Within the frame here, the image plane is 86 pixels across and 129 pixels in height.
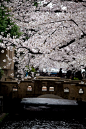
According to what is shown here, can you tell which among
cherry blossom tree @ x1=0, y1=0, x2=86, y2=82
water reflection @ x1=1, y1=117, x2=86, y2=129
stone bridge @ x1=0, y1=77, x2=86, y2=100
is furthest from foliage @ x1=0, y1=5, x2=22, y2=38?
water reflection @ x1=1, y1=117, x2=86, y2=129

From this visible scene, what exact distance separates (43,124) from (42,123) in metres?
0.43

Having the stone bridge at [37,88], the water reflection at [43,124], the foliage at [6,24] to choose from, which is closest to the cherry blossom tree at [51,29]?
the foliage at [6,24]

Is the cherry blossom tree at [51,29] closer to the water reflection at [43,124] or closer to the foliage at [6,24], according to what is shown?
the foliage at [6,24]

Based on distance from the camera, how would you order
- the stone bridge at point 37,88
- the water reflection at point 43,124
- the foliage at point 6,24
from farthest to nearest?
the stone bridge at point 37,88, the foliage at point 6,24, the water reflection at point 43,124

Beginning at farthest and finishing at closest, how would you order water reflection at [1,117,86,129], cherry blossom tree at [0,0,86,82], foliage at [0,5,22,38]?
foliage at [0,5,22,38] < water reflection at [1,117,86,129] < cherry blossom tree at [0,0,86,82]

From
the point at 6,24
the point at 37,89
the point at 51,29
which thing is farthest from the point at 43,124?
the point at 6,24

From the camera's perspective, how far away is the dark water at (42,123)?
15.2 metres

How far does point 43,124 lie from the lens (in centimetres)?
1597

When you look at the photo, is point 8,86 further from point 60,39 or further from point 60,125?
point 60,39

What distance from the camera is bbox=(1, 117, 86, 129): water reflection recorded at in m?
15.1

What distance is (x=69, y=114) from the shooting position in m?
20.1

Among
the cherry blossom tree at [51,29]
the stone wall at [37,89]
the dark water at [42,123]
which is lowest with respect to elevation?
the dark water at [42,123]

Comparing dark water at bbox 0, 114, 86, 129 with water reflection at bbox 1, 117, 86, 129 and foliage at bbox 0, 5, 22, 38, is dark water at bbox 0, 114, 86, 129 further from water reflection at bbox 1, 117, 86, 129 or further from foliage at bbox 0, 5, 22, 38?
foliage at bbox 0, 5, 22, 38

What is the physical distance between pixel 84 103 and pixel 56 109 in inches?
131
